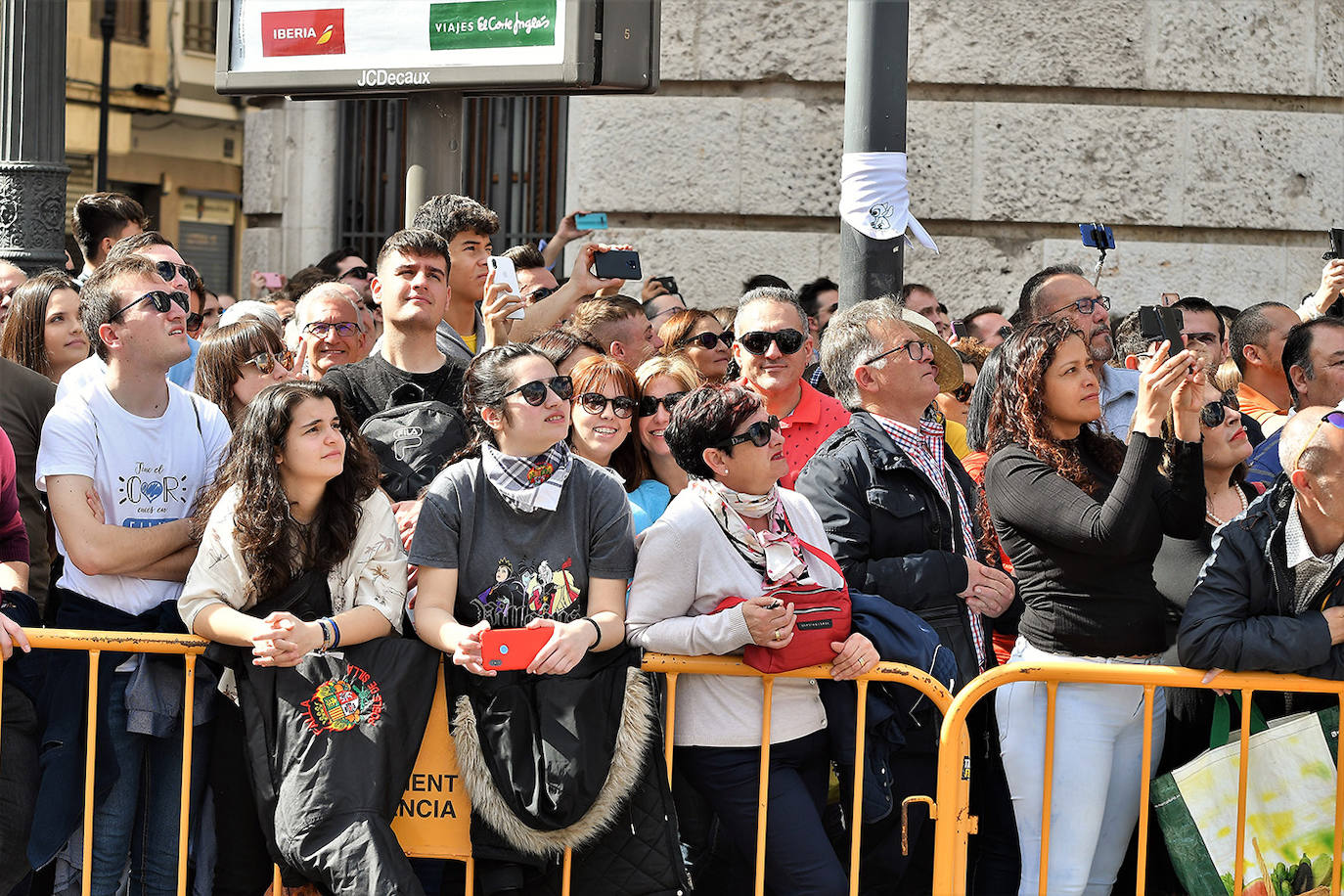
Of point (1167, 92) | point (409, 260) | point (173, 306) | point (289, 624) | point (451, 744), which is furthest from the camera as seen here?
point (1167, 92)

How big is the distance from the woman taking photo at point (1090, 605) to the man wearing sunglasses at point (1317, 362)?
165cm

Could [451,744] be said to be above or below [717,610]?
below

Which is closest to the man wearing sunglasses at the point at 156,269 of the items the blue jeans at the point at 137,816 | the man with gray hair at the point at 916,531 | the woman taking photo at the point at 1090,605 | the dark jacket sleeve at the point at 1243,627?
the blue jeans at the point at 137,816

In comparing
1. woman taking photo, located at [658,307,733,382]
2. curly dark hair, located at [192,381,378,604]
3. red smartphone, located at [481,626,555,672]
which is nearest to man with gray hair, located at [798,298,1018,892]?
red smartphone, located at [481,626,555,672]

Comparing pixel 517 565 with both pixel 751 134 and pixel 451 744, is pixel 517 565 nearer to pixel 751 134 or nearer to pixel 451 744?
pixel 451 744

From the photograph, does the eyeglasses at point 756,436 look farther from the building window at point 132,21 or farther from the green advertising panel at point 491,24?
the building window at point 132,21

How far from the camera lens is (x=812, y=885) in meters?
3.97

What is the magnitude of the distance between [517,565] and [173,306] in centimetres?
126

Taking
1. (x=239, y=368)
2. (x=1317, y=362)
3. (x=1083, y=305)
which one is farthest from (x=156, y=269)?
(x=1317, y=362)

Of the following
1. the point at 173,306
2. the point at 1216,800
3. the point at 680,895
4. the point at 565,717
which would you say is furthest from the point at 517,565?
the point at 1216,800

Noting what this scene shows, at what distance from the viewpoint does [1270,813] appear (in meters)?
3.94

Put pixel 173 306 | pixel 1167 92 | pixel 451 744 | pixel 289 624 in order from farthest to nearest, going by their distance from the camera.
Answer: pixel 1167 92 → pixel 173 306 → pixel 451 744 → pixel 289 624

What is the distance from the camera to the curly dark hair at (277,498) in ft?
12.9

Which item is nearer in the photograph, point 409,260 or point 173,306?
point 173,306
